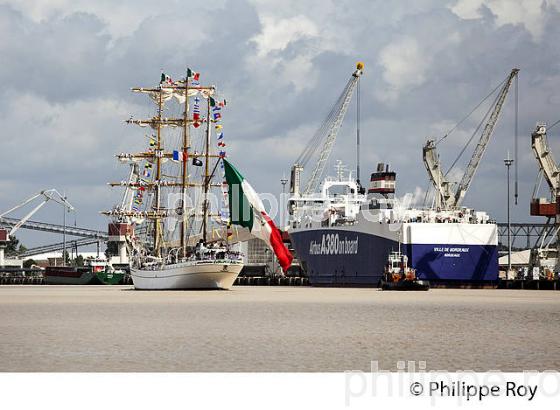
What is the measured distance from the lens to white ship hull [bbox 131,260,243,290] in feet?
315

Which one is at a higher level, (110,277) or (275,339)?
(110,277)

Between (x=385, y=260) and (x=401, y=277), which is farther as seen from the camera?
(x=385, y=260)

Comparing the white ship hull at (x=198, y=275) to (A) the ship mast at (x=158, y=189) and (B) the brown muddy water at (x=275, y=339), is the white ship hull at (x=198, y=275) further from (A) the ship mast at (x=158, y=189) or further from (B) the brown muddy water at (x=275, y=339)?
(B) the brown muddy water at (x=275, y=339)

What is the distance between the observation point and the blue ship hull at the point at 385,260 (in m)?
105

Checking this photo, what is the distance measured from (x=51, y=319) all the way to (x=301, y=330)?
43.9 feet

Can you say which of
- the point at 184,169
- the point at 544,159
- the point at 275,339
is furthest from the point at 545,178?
the point at 275,339

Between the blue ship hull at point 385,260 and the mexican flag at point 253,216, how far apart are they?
1641 cm

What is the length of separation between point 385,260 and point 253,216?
1922cm

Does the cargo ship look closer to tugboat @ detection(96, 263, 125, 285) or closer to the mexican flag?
the mexican flag

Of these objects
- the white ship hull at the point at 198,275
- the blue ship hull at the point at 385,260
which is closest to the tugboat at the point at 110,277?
the blue ship hull at the point at 385,260

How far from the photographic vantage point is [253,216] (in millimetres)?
93938

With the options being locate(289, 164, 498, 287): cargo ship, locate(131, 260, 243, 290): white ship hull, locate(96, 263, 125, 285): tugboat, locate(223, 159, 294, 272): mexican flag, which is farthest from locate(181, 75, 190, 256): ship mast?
locate(96, 263, 125, 285): tugboat

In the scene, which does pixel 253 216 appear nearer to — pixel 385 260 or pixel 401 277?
pixel 401 277
